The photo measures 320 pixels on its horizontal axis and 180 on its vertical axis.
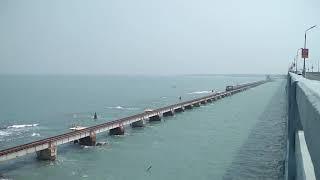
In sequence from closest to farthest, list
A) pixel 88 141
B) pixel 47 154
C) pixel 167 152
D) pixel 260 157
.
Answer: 1. pixel 47 154
2. pixel 260 157
3. pixel 167 152
4. pixel 88 141

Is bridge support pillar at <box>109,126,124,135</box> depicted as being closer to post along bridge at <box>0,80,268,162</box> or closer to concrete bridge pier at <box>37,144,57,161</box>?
post along bridge at <box>0,80,268,162</box>

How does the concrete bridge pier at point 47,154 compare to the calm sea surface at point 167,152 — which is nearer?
the calm sea surface at point 167,152

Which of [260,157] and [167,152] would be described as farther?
[167,152]

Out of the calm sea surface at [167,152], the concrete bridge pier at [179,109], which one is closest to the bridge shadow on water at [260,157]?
the calm sea surface at [167,152]

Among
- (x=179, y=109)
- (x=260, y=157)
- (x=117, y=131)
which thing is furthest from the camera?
(x=179, y=109)

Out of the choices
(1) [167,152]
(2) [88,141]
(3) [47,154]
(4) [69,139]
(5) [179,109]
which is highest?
(4) [69,139]

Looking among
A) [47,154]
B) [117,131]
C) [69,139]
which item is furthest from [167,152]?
[117,131]

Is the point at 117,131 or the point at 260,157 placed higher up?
the point at 117,131

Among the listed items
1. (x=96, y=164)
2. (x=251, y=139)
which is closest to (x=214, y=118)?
(x=251, y=139)

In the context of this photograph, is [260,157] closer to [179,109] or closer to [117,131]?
[117,131]

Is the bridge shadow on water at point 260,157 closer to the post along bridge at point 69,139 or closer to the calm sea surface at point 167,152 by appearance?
the calm sea surface at point 167,152

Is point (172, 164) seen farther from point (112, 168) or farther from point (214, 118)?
point (214, 118)
